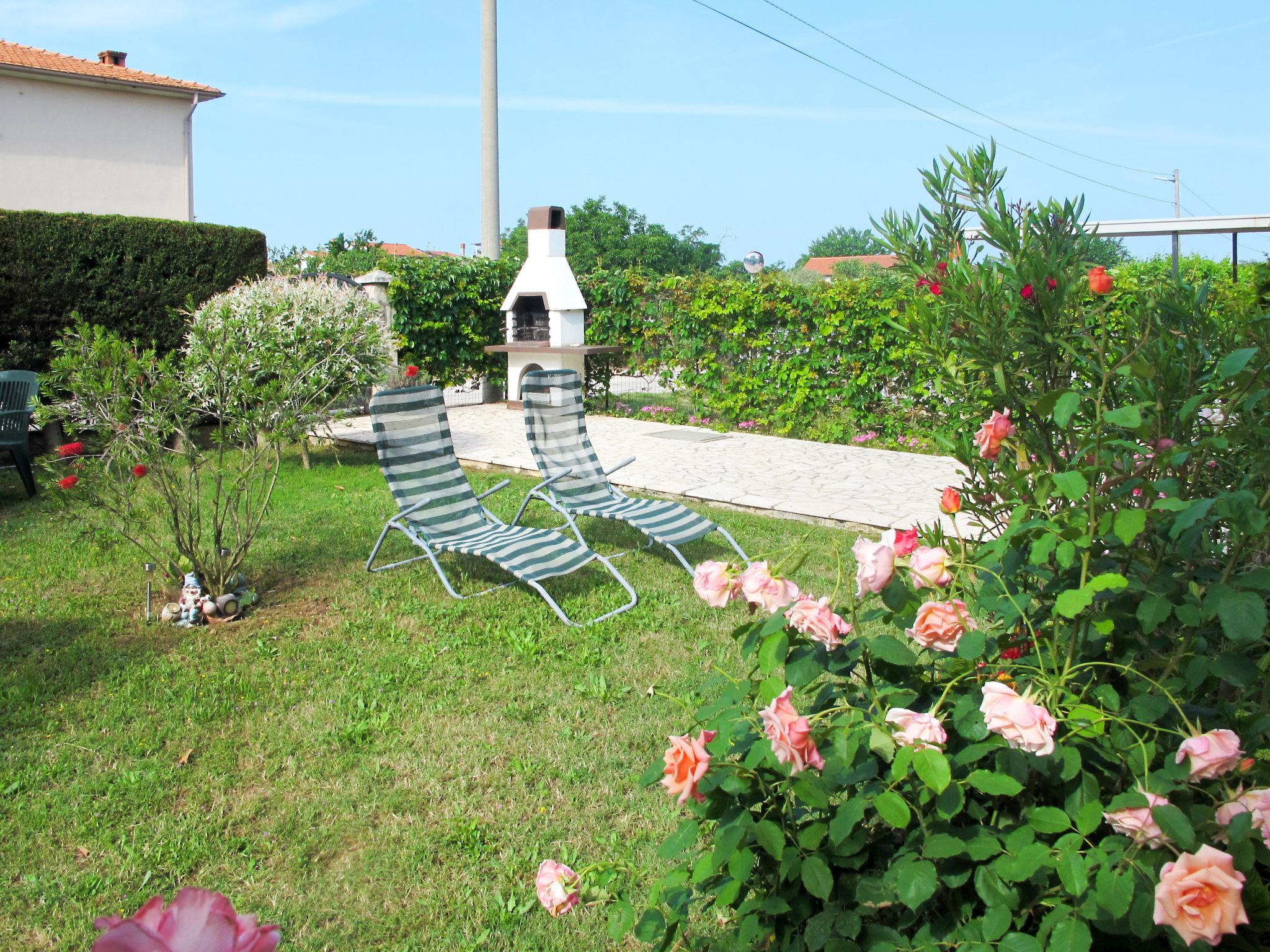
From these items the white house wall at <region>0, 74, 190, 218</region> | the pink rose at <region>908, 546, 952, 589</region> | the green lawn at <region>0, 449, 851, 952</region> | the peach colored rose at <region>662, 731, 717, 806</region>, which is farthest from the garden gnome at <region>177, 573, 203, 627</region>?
the white house wall at <region>0, 74, 190, 218</region>

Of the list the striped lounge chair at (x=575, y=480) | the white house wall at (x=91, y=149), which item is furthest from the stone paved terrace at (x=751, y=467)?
the white house wall at (x=91, y=149)

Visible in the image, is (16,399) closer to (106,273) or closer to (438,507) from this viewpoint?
(106,273)

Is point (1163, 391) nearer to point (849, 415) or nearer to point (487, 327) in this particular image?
point (849, 415)

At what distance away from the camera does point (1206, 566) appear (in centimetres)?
178

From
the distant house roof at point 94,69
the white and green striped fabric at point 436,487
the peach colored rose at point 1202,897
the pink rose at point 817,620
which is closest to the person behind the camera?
the peach colored rose at point 1202,897

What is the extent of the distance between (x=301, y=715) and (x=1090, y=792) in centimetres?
319

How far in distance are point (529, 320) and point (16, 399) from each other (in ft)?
24.5

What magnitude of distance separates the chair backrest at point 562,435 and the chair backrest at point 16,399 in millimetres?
4286

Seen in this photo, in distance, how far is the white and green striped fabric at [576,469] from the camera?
5.80 meters

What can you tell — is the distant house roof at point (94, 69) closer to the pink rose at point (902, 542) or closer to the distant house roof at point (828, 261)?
the pink rose at point (902, 542)

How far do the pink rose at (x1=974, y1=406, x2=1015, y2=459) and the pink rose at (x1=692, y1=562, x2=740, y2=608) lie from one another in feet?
1.74

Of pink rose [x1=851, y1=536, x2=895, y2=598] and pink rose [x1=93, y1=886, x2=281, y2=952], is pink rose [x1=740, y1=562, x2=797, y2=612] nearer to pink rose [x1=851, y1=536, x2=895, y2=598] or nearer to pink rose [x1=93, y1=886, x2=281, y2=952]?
pink rose [x1=851, y1=536, x2=895, y2=598]

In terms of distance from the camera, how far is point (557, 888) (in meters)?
1.80

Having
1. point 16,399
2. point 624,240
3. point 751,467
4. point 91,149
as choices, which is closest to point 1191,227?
point 751,467
